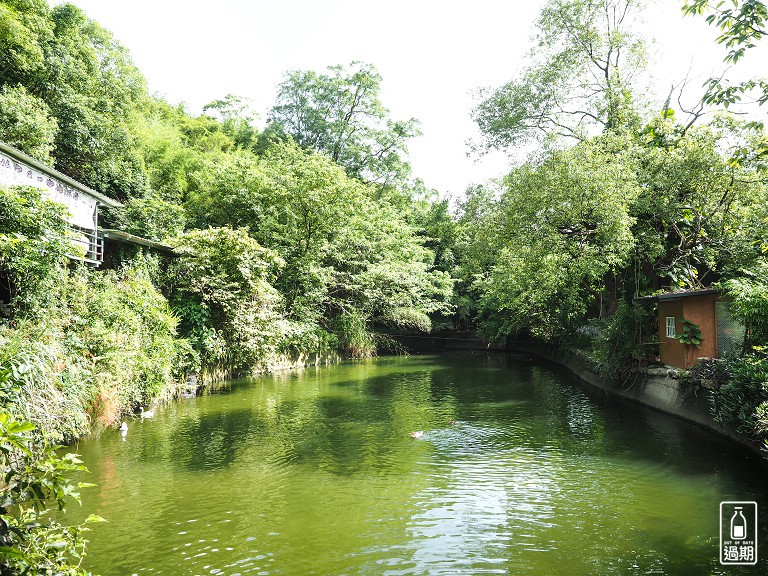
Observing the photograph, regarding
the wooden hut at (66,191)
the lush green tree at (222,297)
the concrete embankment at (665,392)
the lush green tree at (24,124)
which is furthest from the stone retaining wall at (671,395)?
the lush green tree at (24,124)

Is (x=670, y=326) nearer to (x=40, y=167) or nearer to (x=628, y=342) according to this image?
(x=628, y=342)

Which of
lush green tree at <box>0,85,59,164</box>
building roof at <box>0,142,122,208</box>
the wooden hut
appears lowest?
the wooden hut

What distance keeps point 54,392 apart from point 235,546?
435cm

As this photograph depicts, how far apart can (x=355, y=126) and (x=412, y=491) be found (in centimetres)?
3444

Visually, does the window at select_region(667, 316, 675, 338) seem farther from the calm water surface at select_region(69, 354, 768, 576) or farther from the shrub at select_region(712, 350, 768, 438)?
the shrub at select_region(712, 350, 768, 438)

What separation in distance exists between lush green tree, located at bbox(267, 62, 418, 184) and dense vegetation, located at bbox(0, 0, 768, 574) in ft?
18.3

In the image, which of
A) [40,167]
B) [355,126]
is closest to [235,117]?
[355,126]

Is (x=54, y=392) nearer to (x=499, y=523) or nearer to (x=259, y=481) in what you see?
(x=259, y=481)

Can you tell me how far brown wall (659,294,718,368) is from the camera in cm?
1344

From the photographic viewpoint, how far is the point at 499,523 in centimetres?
736

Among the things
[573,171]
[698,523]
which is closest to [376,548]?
[698,523]

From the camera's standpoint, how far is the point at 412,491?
8625mm

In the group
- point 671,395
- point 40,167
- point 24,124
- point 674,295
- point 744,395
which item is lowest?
point 671,395

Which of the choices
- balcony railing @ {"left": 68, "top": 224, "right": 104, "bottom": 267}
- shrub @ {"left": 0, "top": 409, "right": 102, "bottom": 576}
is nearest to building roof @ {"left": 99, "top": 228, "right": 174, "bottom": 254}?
balcony railing @ {"left": 68, "top": 224, "right": 104, "bottom": 267}
